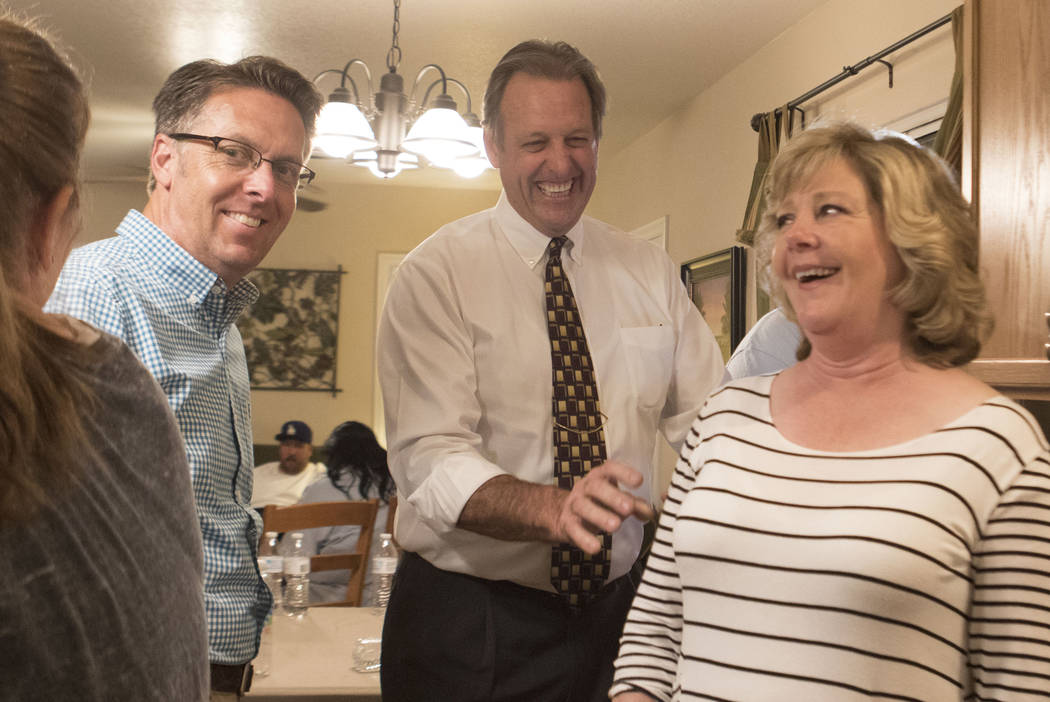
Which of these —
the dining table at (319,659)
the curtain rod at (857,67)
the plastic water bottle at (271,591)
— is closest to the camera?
the dining table at (319,659)

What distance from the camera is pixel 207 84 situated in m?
1.51

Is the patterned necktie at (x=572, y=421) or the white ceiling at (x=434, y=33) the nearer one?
the patterned necktie at (x=572, y=421)

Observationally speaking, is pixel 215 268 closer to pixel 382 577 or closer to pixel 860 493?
pixel 860 493

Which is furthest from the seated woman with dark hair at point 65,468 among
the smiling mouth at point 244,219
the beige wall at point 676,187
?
the smiling mouth at point 244,219

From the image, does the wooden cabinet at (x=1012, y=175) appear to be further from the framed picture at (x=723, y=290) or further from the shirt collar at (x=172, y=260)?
the framed picture at (x=723, y=290)

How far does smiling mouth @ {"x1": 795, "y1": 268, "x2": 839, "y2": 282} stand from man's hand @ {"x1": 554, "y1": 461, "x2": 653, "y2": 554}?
0.36 m

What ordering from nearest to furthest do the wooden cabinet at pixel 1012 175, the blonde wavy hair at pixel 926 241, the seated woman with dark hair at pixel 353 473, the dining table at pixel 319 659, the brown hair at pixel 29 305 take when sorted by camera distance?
the brown hair at pixel 29 305
the blonde wavy hair at pixel 926 241
the wooden cabinet at pixel 1012 175
the dining table at pixel 319 659
the seated woman with dark hair at pixel 353 473

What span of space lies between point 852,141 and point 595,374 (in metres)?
0.61

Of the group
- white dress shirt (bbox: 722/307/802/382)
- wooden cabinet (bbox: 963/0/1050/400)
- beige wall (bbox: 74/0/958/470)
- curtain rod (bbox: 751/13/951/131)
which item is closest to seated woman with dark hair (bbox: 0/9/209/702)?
beige wall (bbox: 74/0/958/470)

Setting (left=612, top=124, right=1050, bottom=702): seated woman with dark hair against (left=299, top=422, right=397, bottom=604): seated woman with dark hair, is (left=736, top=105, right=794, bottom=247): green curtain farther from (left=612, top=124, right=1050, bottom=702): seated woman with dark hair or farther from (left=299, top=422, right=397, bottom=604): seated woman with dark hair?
(left=612, top=124, right=1050, bottom=702): seated woman with dark hair

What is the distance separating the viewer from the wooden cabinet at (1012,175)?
6.44 ft

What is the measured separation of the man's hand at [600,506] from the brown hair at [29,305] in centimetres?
64

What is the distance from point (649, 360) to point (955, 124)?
1.60 m

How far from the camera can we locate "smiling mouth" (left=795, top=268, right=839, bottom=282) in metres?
1.25
